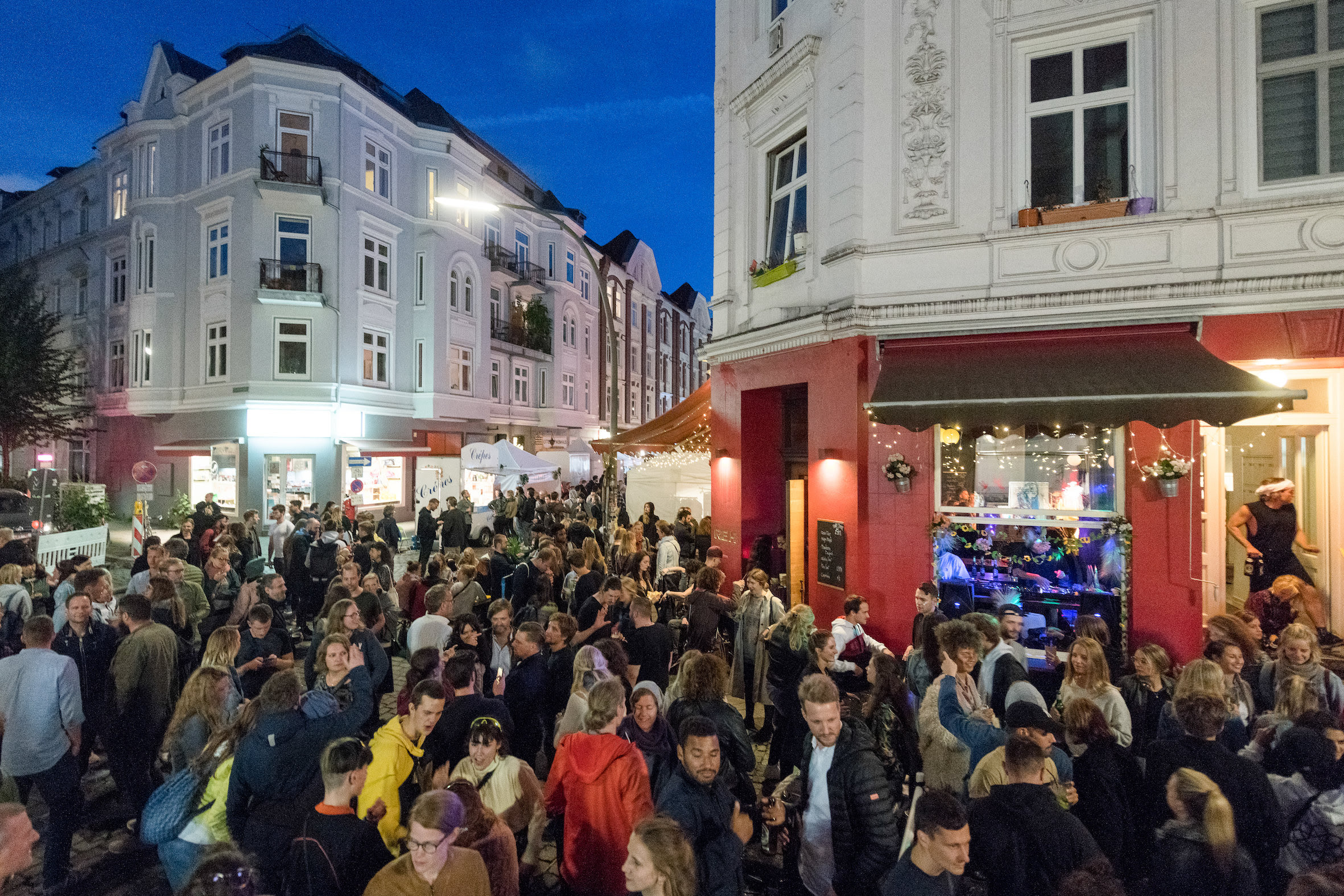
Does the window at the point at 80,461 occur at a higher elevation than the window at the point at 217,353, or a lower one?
lower

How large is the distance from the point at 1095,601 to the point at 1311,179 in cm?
499

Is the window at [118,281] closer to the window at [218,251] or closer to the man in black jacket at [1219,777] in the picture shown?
the window at [218,251]

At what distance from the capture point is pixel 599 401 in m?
40.7

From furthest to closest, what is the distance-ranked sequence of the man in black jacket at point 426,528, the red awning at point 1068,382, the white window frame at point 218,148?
1. the white window frame at point 218,148
2. the man in black jacket at point 426,528
3. the red awning at point 1068,382

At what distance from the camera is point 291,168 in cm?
2100

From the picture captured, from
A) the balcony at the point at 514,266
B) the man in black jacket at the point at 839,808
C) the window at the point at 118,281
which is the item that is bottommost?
the man in black jacket at the point at 839,808

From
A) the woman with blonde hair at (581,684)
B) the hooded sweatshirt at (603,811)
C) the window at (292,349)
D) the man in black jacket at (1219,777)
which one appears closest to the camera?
the man in black jacket at (1219,777)

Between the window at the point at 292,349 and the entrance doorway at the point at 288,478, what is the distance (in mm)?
2553

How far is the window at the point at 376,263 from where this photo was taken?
2300 centimetres

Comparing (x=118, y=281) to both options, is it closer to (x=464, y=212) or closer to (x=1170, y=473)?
(x=464, y=212)

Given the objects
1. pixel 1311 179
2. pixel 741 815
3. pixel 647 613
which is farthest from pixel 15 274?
pixel 1311 179

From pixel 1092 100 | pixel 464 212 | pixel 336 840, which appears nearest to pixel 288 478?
pixel 464 212

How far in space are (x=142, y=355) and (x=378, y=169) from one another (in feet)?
33.9

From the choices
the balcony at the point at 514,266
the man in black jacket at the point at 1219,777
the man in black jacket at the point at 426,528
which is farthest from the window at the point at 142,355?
the man in black jacket at the point at 1219,777
